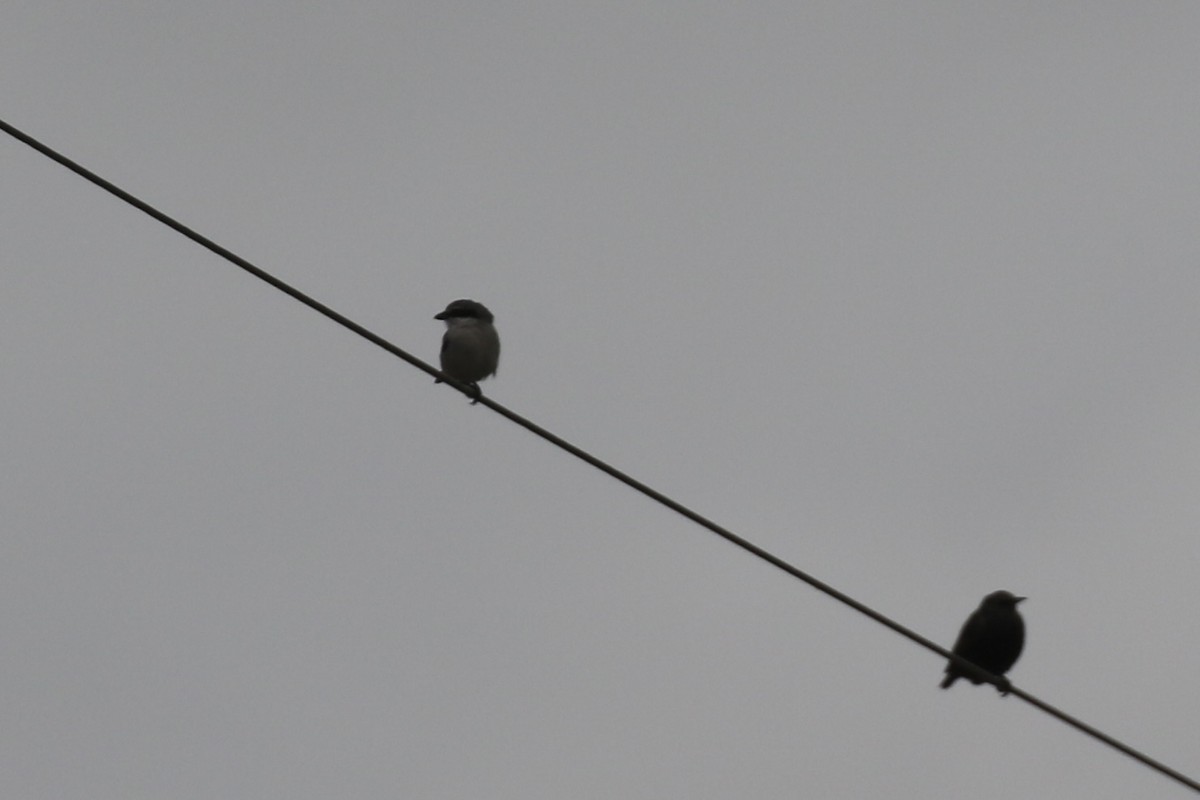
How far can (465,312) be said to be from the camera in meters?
12.9

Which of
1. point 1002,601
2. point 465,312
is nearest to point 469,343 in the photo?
point 465,312

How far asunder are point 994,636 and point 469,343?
387cm

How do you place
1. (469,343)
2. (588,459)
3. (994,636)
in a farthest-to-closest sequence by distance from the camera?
(469,343), (994,636), (588,459)

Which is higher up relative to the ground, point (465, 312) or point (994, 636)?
point (465, 312)

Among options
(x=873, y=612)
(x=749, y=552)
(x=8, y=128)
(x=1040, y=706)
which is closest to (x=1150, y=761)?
(x=1040, y=706)

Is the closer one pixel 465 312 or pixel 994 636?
pixel 994 636

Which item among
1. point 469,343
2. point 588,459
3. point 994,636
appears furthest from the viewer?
point 469,343

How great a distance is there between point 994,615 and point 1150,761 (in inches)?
176

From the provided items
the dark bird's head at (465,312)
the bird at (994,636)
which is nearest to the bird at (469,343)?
the dark bird's head at (465,312)

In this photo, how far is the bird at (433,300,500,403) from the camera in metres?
12.6

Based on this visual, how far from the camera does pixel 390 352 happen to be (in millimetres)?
7441

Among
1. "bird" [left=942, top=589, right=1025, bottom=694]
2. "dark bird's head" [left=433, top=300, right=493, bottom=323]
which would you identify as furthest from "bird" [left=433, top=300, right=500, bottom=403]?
"bird" [left=942, top=589, right=1025, bottom=694]

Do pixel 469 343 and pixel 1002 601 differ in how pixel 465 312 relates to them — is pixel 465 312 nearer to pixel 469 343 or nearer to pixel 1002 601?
pixel 469 343

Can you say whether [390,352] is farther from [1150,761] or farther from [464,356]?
[464,356]
